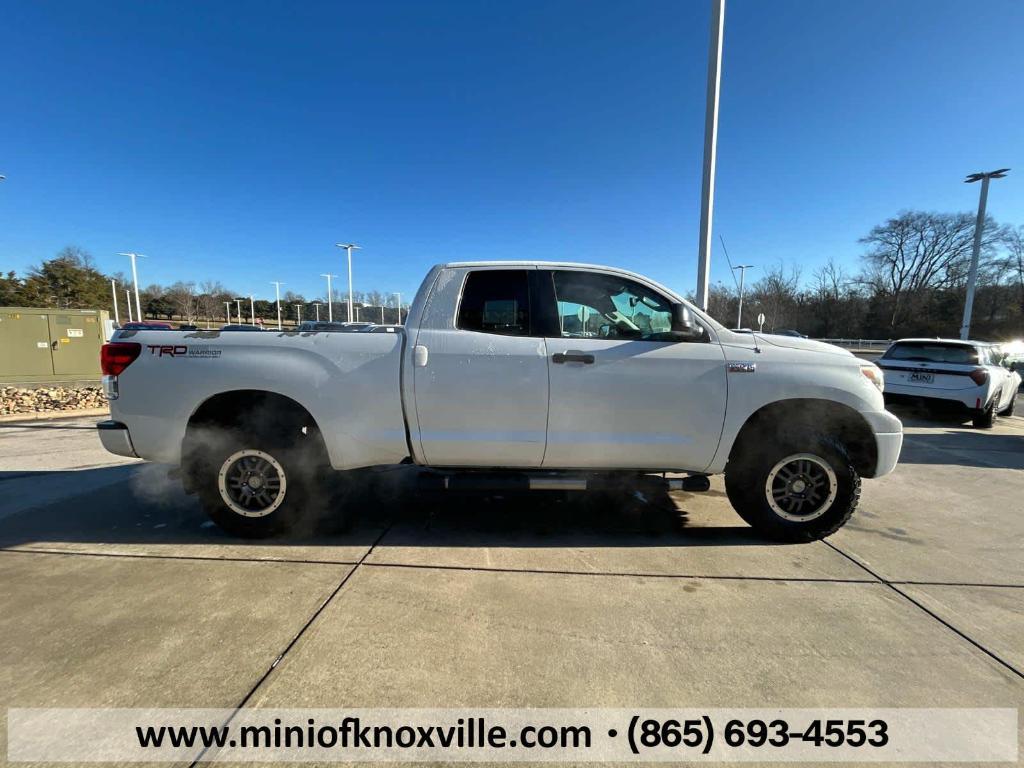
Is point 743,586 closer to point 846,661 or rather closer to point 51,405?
point 846,661

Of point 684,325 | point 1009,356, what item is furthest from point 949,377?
point 684,325

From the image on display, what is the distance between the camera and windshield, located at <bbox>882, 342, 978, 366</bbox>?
8.32 meters

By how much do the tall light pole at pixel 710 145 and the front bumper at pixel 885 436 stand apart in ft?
17.1

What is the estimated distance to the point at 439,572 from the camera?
3.01 meters

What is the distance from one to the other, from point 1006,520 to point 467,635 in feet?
15.8

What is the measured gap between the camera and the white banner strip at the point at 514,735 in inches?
68.4

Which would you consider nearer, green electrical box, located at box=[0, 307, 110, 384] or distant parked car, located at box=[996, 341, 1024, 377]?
distant parked car, located at box=[996, 341, 1024, 377]

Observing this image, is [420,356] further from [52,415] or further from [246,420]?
Answer: [52,415]

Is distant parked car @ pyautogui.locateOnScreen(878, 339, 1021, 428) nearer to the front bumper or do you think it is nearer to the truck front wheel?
the front bumper

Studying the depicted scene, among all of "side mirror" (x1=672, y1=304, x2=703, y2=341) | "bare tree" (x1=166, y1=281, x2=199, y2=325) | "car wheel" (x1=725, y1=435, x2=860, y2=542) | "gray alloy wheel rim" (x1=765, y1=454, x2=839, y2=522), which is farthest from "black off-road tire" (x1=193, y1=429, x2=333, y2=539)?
"bare tree" (x1=166, y1=281, x2=199, y2=325)

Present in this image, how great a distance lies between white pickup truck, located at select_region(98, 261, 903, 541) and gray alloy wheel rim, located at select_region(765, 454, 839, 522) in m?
0.01

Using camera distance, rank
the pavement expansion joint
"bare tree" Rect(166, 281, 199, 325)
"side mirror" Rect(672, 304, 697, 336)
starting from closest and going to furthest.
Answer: the pavement expansion joint < "side mirror" Rect(672, 304, 697, 336) < "bare tree" Rect(166, 281, 199, 325)

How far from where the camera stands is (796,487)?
344 cm

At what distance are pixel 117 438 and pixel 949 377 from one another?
1145 cm
